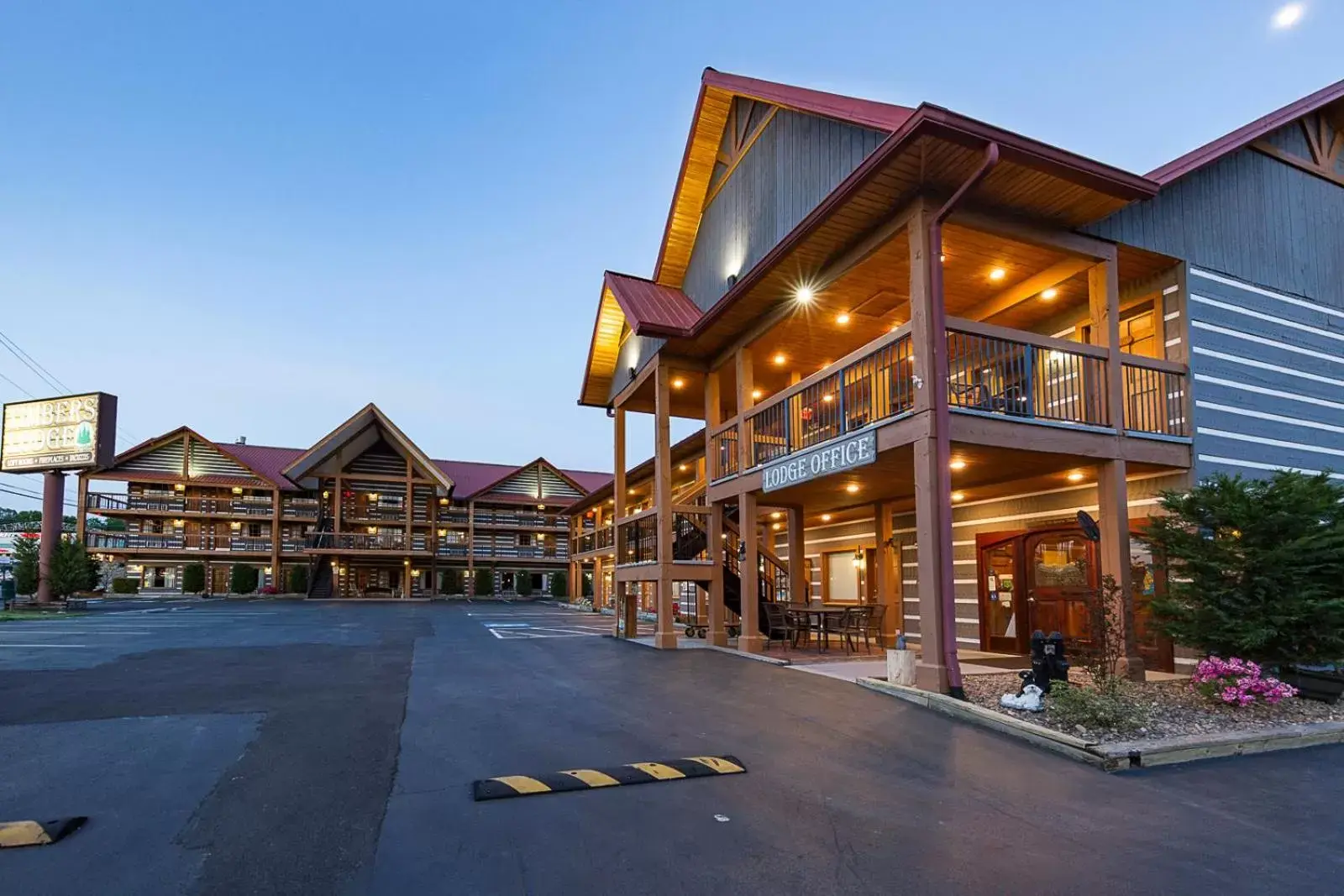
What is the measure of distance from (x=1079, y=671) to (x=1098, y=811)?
585 centimetres

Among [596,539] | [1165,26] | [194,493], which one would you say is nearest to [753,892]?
[596,539]

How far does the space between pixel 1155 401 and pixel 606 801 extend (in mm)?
10362

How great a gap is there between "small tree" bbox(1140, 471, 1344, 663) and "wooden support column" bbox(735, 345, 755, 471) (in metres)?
7.40

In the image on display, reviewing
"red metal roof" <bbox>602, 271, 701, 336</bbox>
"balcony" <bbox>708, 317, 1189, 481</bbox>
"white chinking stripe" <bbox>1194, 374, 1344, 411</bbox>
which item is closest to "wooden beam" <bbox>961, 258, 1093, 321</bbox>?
"balcony" <bbox>708, 317, 1189, 481</bbox>

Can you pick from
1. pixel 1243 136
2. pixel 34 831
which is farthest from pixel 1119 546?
pixel 34 831

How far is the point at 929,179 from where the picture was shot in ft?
32.7

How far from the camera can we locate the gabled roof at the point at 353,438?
46.3 metres

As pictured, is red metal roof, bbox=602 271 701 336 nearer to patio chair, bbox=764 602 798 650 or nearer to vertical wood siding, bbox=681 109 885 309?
vertical wood siding, bbox=681 109 885 309

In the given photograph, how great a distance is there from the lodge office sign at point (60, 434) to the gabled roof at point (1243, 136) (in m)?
38.2

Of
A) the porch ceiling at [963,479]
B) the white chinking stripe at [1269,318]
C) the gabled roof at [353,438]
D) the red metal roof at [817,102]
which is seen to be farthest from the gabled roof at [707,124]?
the gabled roof at [353,438]

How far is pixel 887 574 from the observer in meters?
16.8

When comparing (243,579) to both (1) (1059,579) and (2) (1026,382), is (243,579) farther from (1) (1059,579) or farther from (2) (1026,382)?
(2) (1026,382)

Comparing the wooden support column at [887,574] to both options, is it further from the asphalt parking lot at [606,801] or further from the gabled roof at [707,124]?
the gabled roof at [707,124]

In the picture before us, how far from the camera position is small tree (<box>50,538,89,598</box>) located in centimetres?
3250
